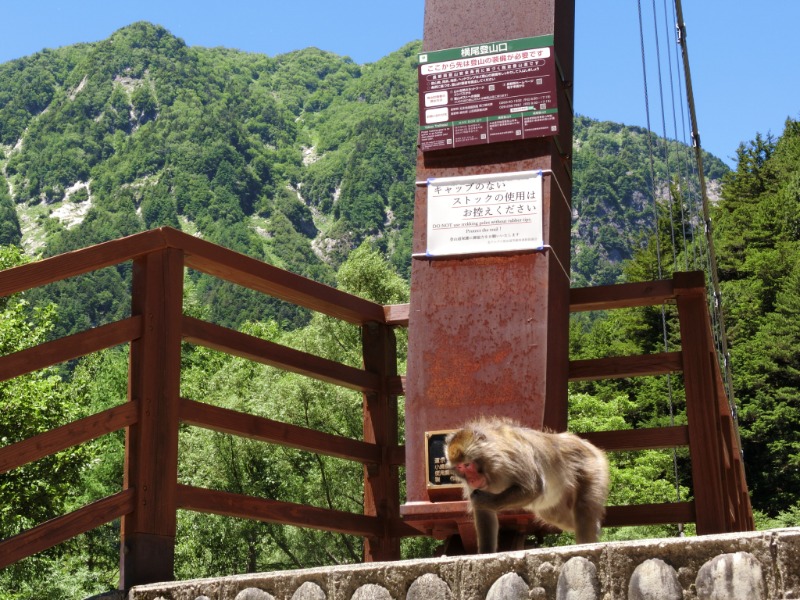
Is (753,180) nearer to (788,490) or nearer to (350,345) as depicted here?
(788,490)

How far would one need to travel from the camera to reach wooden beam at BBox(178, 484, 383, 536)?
3852 mm

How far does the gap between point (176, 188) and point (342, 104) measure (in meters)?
40.0

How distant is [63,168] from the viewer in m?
134

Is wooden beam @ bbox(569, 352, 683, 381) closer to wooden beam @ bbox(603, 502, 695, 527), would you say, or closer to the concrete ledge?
wooden beam @ bbox(603, 502, 695, 527)

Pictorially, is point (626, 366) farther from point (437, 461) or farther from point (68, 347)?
point (68, 347)

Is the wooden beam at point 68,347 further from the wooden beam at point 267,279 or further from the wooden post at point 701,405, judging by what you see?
the wooden post at point 701,405

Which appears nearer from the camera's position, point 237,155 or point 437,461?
point 437,461

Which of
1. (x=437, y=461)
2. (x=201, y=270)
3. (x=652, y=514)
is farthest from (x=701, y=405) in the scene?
(x=201, y=270)

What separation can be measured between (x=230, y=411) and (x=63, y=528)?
0.89 metres

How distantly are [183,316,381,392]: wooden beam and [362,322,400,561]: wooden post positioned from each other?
0.09 m

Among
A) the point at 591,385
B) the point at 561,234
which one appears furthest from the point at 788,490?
the point at 561,234

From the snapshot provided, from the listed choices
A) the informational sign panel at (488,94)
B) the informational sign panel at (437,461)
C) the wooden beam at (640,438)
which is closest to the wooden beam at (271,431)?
the informational sign panel at (437,461)

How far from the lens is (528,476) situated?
141 inches

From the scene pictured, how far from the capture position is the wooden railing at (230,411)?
351 cm
